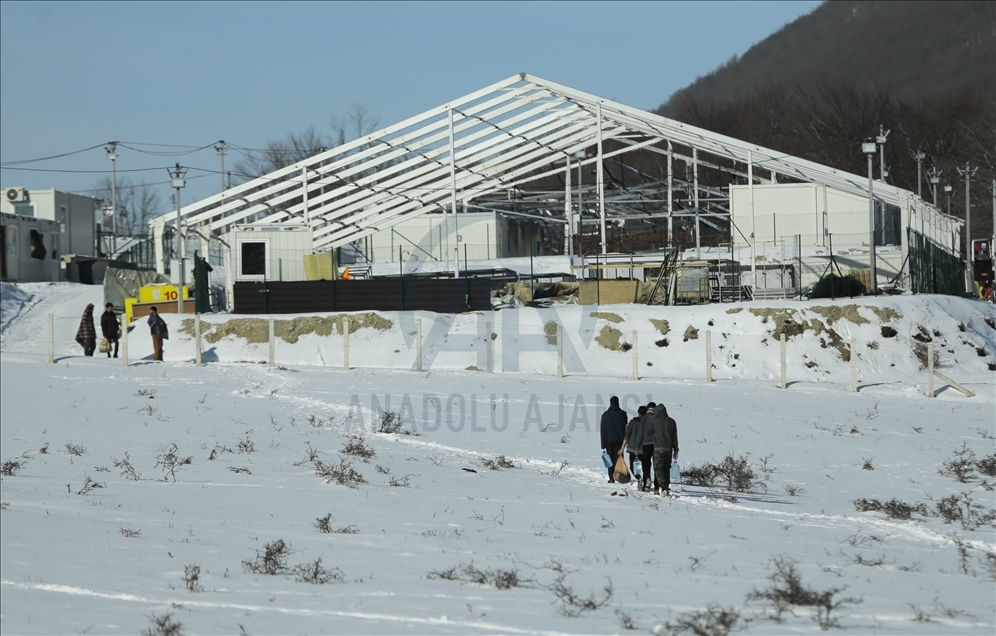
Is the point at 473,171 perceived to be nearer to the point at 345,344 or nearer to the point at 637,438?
the point at 345,344

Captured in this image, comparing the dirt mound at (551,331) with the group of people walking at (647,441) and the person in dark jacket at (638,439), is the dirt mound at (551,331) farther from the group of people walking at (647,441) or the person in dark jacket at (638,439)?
the person in dark jacket at (638,439)

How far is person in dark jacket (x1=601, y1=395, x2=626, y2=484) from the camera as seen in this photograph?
15312 mm

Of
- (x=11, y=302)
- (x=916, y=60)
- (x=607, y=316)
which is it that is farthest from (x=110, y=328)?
(x=916, y=60)

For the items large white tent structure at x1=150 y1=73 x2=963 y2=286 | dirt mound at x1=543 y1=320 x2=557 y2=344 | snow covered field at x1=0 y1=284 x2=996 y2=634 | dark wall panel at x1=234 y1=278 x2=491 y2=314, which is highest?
large white tent structure at x1=150 y1=73 x2=963 y2=286

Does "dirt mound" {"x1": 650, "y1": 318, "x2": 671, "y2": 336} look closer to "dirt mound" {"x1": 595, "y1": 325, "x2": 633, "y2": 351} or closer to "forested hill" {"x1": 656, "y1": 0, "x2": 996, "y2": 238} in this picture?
"dirt mound" {"x1": 595, "y1": 325, "x2": 633, "y2": 351}

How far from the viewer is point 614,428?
603 inches

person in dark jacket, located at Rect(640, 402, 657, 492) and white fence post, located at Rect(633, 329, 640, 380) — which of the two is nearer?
person in dark jacket, located at Rect(640, 402, 657, 492)

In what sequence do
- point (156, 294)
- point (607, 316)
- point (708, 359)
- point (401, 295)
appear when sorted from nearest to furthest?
point (708, 359) < point (607, 316) < point (401, 295) < point (156, 294)

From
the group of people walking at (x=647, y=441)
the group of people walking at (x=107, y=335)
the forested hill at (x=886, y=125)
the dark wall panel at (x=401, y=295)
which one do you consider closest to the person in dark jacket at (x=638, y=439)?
the group of people walking at (x=647, y=441)

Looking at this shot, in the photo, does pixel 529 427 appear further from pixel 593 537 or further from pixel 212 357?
pixel 212 357

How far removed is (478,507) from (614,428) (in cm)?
269

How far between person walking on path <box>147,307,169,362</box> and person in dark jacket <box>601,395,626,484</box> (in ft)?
54.8

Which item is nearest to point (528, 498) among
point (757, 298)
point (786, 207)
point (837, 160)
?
point (757, 298)

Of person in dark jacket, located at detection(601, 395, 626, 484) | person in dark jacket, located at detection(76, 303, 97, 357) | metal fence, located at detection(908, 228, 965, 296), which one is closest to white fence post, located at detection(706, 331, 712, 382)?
person in dark jacket, located at detection(601, 395, 626, 484)
